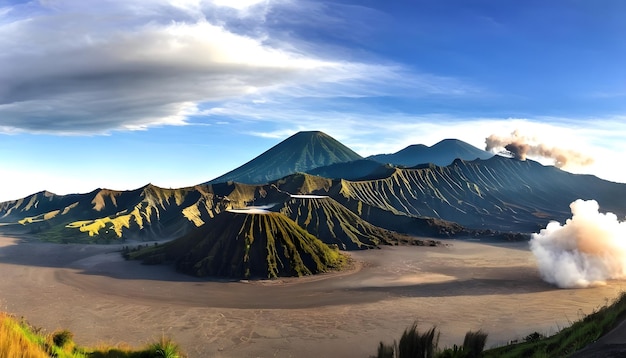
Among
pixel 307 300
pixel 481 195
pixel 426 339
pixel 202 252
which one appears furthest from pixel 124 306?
pixel 481 195

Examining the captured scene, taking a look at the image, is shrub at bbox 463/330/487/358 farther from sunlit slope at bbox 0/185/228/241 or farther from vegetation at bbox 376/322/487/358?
sunlit slope at bbox 0/185/228/241

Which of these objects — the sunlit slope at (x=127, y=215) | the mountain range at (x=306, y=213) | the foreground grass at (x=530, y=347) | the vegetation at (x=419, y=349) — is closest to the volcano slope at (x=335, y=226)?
the mountain range at (x=306, y=213)

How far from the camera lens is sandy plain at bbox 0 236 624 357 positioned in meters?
37.2

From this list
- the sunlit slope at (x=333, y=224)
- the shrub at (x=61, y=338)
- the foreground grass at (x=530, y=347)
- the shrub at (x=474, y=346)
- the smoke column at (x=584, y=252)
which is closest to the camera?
the shrub at (x=61, y=338)

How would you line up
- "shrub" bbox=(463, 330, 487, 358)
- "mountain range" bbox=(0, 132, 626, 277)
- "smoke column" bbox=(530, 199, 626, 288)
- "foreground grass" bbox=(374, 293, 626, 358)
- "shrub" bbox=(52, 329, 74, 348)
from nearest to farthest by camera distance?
"shrub" bbox=(52, 329, 74, 348) → "foreground grass" bbox=(374, 293, 626, 358) → "shrub" bbox=(463, 330, 487, 358) → "smoke column" bbox=(530, 199, 626, 288) → "mountain range" bbox=(0, 132, 626, 277)

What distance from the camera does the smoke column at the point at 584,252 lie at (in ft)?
194

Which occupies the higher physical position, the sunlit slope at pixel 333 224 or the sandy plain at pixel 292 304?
the sunlit slope at pixel 333 224

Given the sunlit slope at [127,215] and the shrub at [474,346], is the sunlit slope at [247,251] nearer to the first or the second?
the sunlit slope at [127,215]

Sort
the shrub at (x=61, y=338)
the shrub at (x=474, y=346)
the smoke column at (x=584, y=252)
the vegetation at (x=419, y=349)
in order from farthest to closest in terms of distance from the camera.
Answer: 1. the smoke column at (x=584, y=252)
2. the shrub at (x=474, y=346)
3. the vegetation at (x=419, y=349)
4. the shrub at (x=61, y=338)

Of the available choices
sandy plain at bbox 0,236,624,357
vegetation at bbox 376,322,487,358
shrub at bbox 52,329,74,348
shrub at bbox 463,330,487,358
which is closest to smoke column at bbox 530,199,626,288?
sandy plain at bbox 0,236,624,357

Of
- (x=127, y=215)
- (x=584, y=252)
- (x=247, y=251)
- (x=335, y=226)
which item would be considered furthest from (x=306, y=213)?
(x=584, y=252)

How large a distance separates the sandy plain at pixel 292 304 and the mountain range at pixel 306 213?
7.67 metres

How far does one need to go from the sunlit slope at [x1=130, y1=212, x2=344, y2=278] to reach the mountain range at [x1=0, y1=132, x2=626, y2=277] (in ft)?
0.74

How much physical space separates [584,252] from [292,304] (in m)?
47.0
